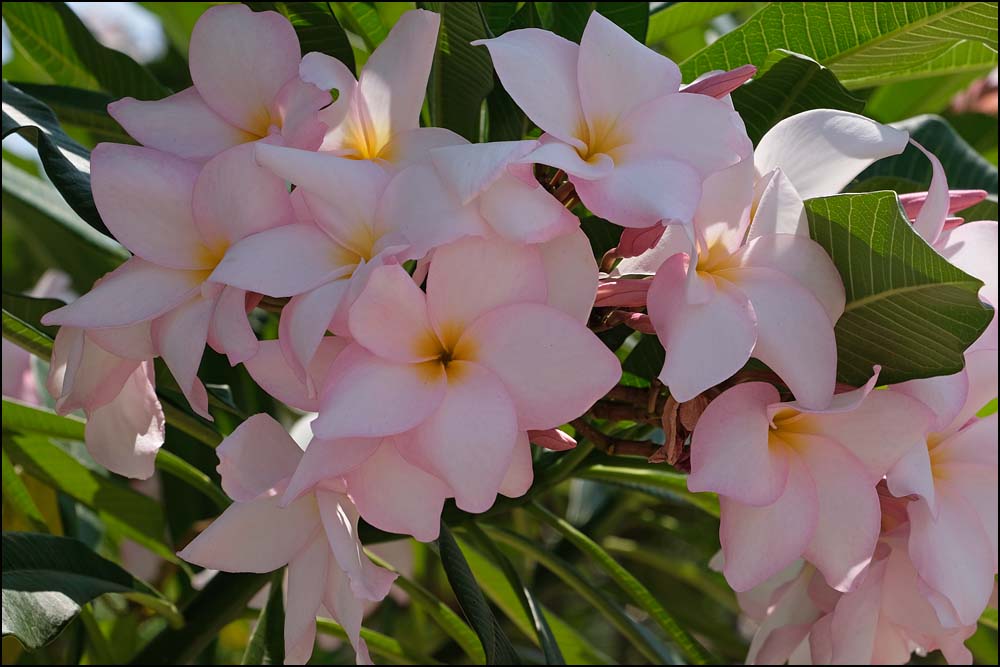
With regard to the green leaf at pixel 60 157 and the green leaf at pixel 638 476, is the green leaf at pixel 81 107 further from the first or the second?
the green leaf at pixel 638 476

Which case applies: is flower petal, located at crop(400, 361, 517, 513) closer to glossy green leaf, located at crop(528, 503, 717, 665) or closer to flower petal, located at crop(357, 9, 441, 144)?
flower petal, located at crop(357, 9, 441, 144)

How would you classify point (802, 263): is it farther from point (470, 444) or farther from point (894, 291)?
point (470, 444)

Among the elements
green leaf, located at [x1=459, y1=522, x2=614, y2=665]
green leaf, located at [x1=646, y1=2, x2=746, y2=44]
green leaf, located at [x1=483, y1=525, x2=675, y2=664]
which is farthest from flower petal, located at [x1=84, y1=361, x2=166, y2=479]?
green leaf, located at [x1=646, y1=2, x2=746, y2=44]

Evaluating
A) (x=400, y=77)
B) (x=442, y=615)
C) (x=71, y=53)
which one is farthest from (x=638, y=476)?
(x=71, y=53)

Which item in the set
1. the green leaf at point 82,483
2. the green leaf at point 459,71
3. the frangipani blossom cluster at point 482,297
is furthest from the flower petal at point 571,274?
the green leaf at point 82,483

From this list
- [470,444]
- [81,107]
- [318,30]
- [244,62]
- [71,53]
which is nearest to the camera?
[470,444]

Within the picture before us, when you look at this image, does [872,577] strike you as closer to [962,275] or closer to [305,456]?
[962,275]
